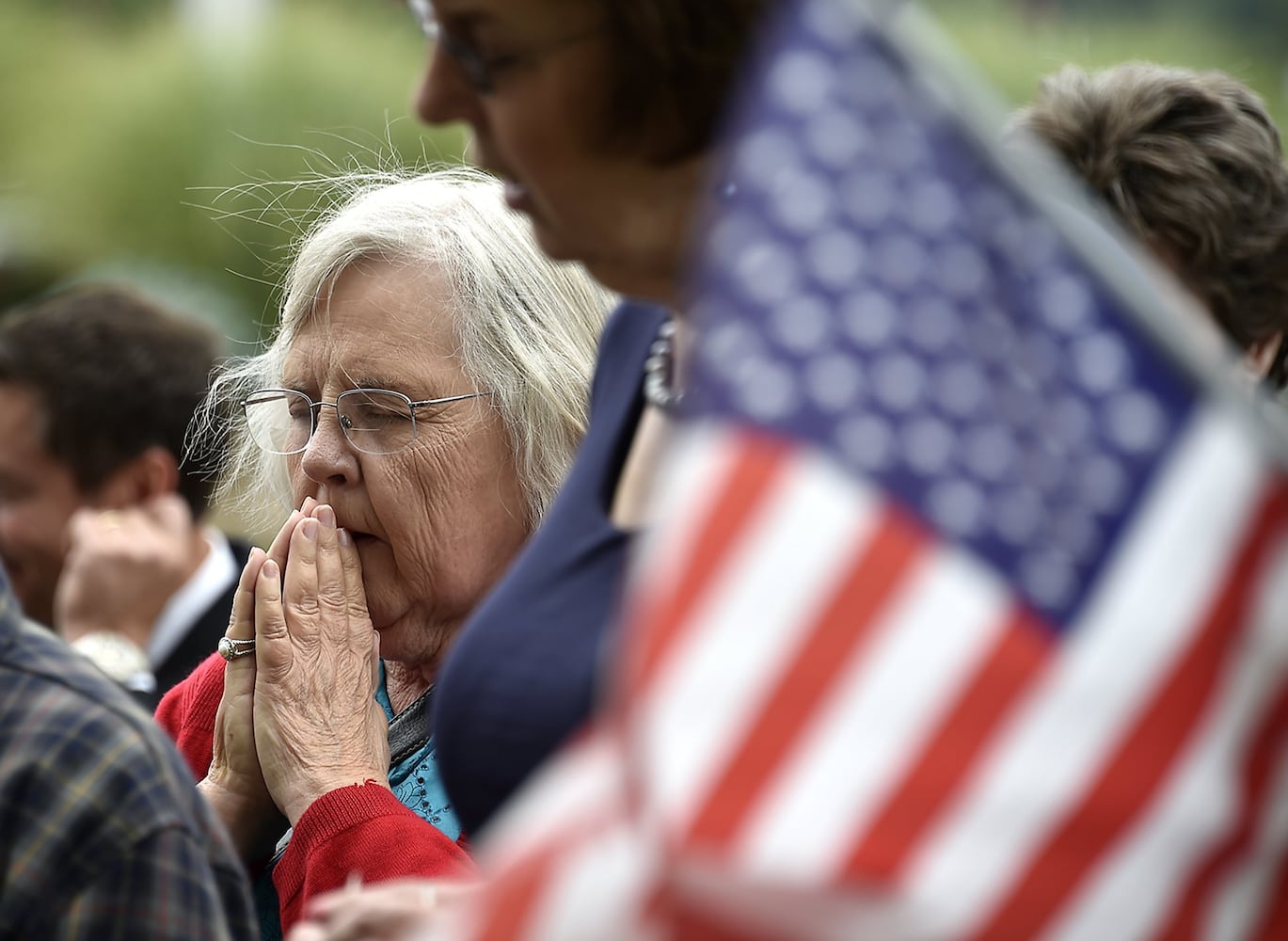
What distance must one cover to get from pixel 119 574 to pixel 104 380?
62cm

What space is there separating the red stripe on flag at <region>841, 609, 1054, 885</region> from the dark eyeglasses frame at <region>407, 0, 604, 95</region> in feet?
2.08

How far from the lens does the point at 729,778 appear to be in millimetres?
779

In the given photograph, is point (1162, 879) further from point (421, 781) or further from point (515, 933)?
point (421, 781)

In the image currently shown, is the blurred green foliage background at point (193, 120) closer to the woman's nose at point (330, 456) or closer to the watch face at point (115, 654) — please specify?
the watch face at point (115, 654)

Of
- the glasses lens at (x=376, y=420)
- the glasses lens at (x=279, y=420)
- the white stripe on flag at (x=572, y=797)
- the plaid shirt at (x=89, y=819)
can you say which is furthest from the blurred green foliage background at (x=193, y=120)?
the white stripe on flag at (x=572, y=797)

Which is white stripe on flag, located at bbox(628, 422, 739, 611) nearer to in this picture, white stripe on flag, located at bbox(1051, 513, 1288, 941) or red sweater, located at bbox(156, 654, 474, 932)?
white stripe on flag, located at bbox(1051, 513, 1288, 941)

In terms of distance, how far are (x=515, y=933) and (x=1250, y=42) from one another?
3305cm

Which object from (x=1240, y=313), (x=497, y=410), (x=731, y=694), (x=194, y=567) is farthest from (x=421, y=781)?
(x=194, y=567)

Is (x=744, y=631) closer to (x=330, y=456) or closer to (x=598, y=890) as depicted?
(x=598, y=890)

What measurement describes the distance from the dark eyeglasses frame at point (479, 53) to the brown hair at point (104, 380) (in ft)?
10.5

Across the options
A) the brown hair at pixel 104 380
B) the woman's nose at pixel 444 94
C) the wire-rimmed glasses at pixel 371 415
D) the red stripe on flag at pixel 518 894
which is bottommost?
the brown hair at pixel 104 380

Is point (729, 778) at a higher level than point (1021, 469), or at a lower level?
lower

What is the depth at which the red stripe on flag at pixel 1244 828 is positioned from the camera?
0.85m

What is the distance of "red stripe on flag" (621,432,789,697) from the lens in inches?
31.9
